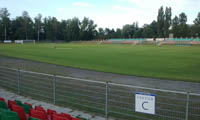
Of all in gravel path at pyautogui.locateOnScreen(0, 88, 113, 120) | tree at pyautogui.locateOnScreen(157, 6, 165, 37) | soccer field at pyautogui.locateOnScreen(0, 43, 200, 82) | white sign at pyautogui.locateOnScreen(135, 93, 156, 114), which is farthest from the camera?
tree at pyautogui.locateOnScreen(157, 6, 165, 37)

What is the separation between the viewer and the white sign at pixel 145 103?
4.98 meters

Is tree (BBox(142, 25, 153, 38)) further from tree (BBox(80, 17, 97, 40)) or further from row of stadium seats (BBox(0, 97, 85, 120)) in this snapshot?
row of stadium seats (BBox(0, 97, 85, 120))

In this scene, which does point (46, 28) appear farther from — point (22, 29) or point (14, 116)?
point (14, 116)

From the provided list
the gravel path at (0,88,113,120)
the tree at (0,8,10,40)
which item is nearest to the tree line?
the tree at (0,8,10,40)

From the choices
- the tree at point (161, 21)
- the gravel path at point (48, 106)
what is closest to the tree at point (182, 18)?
the tree at point (161, 21)

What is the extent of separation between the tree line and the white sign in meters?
103

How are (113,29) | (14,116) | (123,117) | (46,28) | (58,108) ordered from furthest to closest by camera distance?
(113,29)
(46,28)
(58,108)
(123,117)
(14,116)

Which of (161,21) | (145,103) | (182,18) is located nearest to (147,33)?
(161,21)

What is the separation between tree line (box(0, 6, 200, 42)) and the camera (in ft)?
335

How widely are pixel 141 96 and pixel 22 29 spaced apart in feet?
388

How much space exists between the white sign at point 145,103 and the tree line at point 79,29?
10348 centimetres

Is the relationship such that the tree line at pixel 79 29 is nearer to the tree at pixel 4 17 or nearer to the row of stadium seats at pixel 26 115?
the tree at pixel 4 17

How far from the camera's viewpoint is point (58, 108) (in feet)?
22.5

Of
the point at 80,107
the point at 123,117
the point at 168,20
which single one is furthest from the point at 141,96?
the point at 168,20
